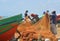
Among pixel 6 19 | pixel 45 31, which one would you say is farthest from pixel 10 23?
pixel 45 31

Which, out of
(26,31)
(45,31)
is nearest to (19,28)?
(26,31)

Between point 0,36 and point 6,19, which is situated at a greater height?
point 6,19

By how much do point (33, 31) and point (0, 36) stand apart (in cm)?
185

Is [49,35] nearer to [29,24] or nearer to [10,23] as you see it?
[29,24]

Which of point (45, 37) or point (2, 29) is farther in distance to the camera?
point (2, 29)

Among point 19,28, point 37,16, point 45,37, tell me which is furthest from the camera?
point 37,16

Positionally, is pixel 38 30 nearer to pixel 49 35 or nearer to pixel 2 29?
pixel 49 35

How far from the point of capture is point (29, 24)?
40.8 ft

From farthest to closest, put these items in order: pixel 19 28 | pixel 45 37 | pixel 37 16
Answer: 1. pixel 37 16
2. pixel 19 28
3. pixel 45 37

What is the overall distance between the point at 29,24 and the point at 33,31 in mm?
501

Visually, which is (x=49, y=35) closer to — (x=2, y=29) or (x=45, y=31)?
(x=45, y=31)

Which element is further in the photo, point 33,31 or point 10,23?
point 10,23

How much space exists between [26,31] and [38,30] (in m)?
0.64

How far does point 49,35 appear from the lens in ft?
38.8
